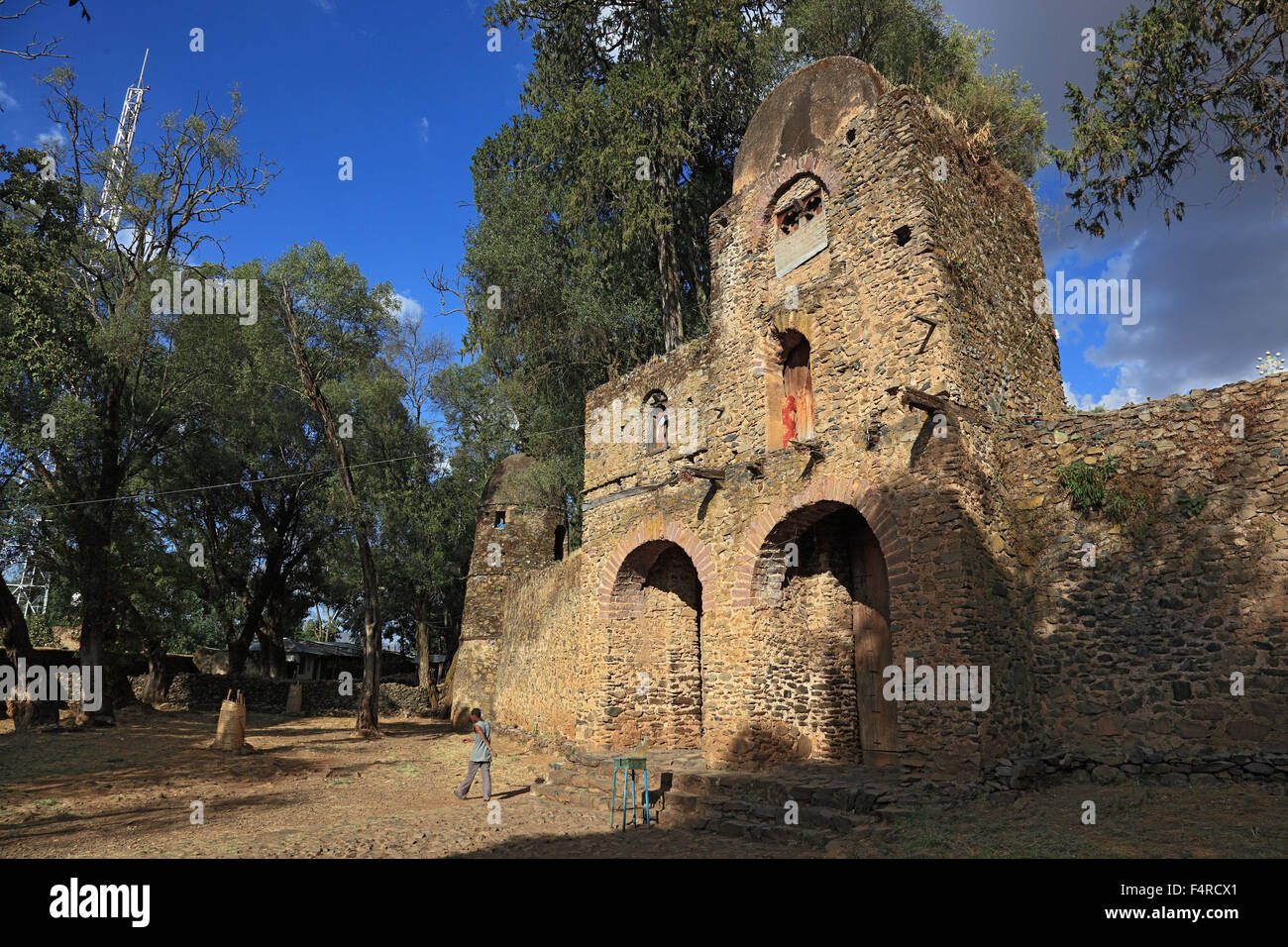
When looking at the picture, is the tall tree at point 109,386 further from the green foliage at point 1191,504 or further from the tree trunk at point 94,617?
the green foliage at point 1191,504

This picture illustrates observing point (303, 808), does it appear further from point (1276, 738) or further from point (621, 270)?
point (621, 270)

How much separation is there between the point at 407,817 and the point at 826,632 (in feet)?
21.2

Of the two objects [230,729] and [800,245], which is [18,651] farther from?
[800,245]

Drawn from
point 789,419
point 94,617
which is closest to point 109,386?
point 94,617

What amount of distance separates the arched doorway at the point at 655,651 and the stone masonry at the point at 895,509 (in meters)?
0.04

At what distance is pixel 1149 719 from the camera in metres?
8.52

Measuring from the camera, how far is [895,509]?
9750mm

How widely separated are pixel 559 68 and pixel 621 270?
6326 mm

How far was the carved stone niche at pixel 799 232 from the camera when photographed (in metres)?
12.2

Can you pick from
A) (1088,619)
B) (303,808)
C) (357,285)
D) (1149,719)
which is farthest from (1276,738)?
(357,285)

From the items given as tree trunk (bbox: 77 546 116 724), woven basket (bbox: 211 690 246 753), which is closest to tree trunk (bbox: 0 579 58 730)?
tree trunk (bbox: 77 546 116 724)

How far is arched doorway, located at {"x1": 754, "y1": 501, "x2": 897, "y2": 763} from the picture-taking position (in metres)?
11.0

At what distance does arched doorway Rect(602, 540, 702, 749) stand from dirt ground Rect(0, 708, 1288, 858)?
2.17 m

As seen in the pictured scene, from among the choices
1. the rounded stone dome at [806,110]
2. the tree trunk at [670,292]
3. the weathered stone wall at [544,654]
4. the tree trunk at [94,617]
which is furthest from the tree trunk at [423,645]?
the rounded stone dome at [806,110]
